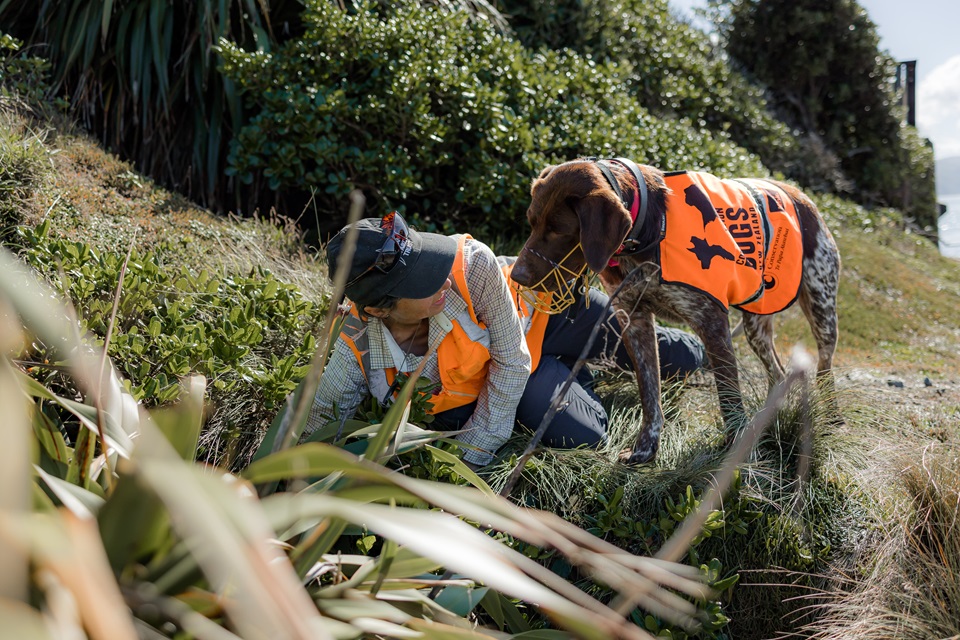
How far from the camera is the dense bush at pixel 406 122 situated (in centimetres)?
545

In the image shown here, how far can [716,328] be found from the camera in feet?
10.9

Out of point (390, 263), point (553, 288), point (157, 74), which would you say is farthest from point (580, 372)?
point (157, 74)

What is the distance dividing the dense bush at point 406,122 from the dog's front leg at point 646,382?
2.30 meters

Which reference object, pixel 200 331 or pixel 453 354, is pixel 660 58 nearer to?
pixel 453 354

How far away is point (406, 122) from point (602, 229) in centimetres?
285

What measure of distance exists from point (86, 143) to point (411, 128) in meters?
2.37

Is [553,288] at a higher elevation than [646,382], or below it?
higher

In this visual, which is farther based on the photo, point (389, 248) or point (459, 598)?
point (389, 248)

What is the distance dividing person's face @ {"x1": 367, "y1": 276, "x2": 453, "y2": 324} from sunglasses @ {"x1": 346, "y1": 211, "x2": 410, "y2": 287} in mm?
204

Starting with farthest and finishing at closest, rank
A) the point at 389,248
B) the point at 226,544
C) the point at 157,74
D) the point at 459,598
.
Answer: the point at 157,74 → the point at 389,248 → the point at 459,598 → the point at 226,544

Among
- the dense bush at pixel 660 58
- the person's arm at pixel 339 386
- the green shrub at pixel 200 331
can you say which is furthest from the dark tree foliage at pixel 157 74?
the person's arm at pixel 339 386

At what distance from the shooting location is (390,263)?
8.89 ft

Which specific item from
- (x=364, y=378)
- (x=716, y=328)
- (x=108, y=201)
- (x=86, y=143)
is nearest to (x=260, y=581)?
(x=364, y=378)

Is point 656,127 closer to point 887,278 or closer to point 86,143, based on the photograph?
point 887,278
